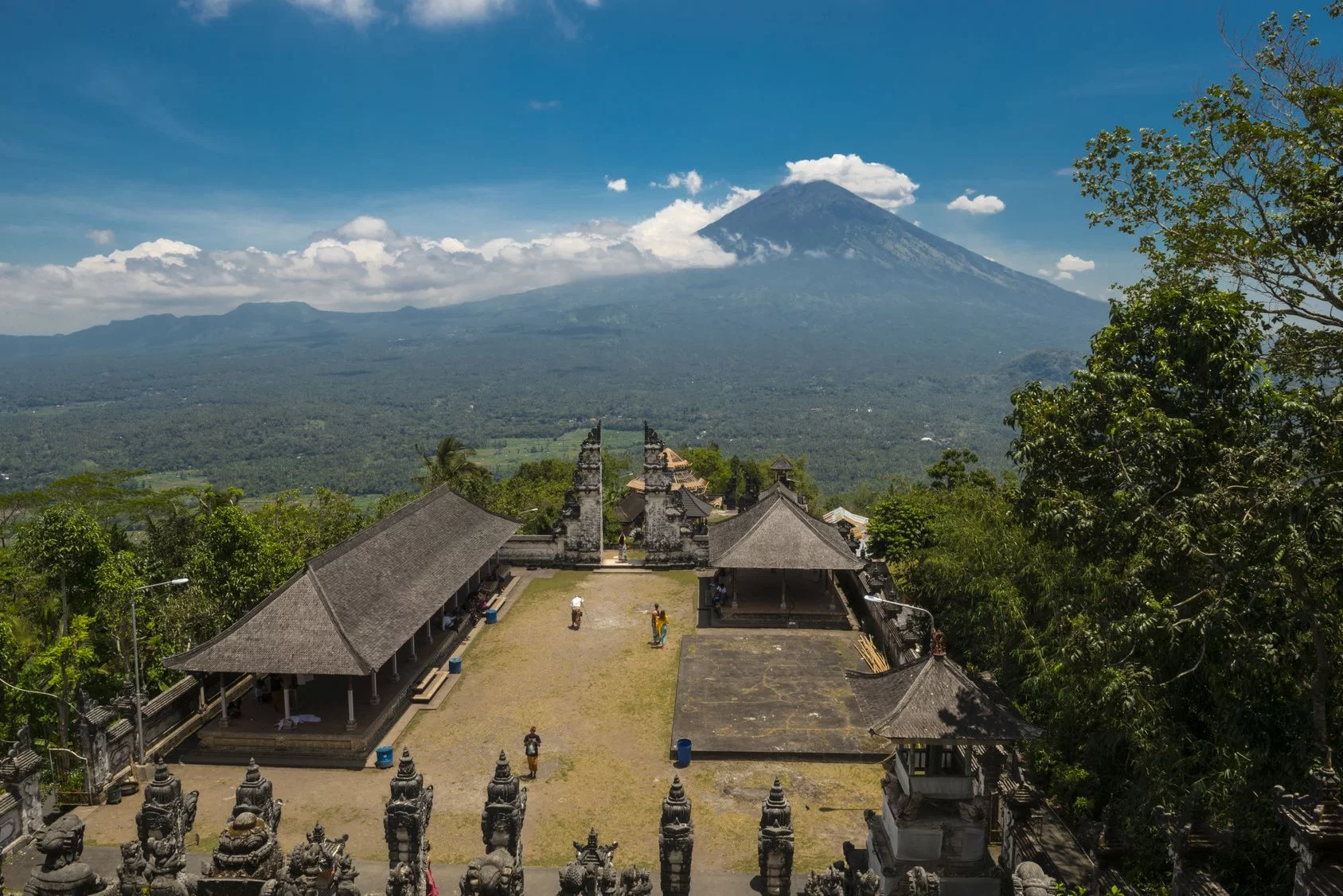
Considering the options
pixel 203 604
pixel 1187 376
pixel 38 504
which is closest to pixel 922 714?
pixel 1187 376

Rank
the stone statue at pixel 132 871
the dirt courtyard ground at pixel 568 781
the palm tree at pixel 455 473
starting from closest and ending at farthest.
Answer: the stone statue at pixel 132 871 < the dirt courtyard ground at pixel 568 781 < the palm tree at pixel 455 473

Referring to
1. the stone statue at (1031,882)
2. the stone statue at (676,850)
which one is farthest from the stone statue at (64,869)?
the stone statue at (1031,882)

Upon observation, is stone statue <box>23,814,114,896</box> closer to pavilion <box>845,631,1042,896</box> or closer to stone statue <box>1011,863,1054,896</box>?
stone statue <box>1011,863,1054,896</box>

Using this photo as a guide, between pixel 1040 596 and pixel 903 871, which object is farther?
pixel 1040 596

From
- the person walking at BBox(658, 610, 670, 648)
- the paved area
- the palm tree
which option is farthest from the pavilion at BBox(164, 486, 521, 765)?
the palm tree

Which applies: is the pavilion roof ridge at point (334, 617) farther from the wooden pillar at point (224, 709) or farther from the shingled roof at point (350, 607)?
the wooden pillar at point (224, 709)

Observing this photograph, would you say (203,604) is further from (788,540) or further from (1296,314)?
(1296,314)
